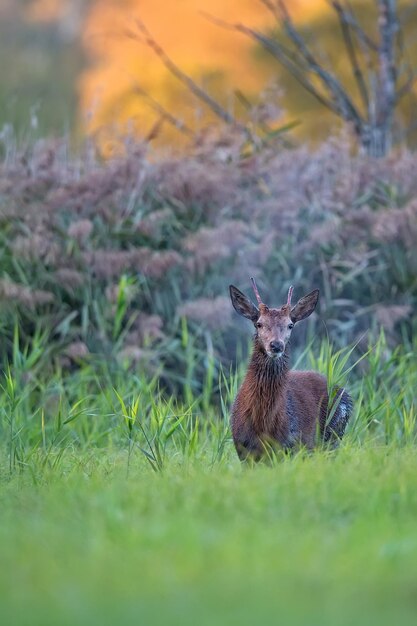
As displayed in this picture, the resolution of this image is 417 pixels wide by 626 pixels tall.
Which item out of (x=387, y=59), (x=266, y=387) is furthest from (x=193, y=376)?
(x=387, y=59)

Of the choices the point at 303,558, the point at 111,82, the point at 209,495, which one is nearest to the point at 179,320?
the point at 209,495

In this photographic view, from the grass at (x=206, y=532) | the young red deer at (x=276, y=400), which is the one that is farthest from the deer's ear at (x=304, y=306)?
the grass at (x=206, y=532)

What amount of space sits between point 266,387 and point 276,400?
0.10 metres

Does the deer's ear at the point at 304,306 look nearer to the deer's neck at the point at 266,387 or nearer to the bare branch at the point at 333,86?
the deer's neck at the point at 266,387

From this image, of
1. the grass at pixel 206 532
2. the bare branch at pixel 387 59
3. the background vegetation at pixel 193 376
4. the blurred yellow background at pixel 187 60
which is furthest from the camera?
the blurred yellow background at pixel 187 60

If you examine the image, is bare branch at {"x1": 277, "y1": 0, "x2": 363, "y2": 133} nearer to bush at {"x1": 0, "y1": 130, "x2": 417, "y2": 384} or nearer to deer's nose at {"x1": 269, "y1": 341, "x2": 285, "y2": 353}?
bush at {"x1": 0, "y1": 130, "x2": 417, "y2": 384}

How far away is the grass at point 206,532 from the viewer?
4.30m

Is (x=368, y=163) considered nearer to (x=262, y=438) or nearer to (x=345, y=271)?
(x=345, y=271)

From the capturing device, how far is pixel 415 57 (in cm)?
2527

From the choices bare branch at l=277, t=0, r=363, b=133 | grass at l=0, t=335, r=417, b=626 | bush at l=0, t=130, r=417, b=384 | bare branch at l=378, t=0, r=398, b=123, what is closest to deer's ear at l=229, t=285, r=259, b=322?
grass at l=0, t=335, r=417, b=626

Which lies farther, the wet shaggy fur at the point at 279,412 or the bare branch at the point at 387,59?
the bare branch at the point at 387,59

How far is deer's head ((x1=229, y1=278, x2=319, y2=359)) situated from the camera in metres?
7.38

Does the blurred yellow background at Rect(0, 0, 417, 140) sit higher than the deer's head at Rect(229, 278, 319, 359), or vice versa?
the blurred yellow background at Rect(0, 0, 417, 140)

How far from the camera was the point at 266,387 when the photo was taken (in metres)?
7.55
